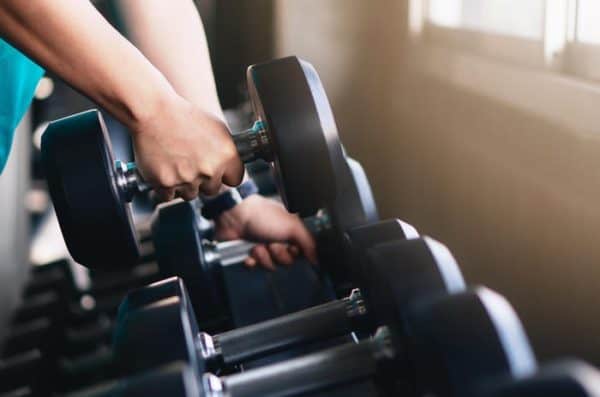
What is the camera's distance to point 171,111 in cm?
89

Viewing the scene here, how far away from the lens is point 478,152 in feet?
4.99

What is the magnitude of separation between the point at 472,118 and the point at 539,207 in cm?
36

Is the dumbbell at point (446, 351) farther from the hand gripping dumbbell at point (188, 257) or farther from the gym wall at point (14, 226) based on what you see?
the gym wall at point (14, 226)

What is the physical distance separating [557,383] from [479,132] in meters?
1.12

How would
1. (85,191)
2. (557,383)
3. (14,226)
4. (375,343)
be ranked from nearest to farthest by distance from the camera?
(557,383)
(375,343)
(85,191)
(14,226)

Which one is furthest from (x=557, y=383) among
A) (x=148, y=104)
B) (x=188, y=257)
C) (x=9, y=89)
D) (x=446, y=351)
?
(x=9, y=89)

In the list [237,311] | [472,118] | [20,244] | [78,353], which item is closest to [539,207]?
[472,118]

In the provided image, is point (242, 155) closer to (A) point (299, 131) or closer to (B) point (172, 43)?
(A) point (299, 131)

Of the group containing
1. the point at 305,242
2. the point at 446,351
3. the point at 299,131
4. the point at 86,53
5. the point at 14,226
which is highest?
the point at 86,53

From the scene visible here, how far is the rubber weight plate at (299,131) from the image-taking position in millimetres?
856

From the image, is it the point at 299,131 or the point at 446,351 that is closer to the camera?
the point at 446,351

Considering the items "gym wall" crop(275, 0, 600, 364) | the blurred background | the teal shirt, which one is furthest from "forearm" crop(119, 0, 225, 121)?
"gym wall" crop(275, 0, 600, 364)

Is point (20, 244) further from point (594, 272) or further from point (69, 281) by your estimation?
point (594, 272)

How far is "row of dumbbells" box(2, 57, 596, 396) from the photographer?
1.91 feet
